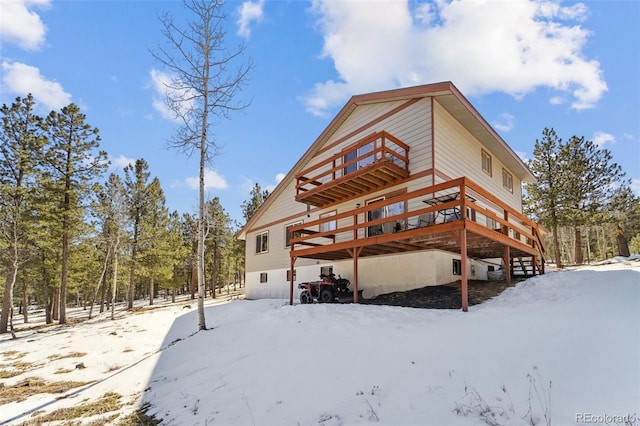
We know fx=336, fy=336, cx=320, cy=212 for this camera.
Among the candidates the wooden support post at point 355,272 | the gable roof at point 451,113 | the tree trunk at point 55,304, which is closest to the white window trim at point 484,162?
the gable roof at point 451,113

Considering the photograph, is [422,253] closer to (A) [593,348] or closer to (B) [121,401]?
(A) [593,348]

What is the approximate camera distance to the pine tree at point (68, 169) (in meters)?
21.6

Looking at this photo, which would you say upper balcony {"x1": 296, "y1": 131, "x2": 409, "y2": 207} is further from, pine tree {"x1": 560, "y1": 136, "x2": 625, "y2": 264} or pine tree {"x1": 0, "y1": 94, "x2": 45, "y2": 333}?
pine tree {"x1": 560, "y1": 136, "x2": 625, "y2": 264}

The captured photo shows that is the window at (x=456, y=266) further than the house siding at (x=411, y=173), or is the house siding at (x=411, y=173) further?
the window at (x=456, y=266)

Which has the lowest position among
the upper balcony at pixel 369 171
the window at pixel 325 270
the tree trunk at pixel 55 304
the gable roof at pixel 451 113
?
the tree trunk at pixel 55 304

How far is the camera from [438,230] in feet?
29.5

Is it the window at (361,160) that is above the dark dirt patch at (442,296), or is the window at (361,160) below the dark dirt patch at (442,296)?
above

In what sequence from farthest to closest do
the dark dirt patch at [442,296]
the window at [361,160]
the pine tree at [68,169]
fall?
the pine tree at [68,169]
the window at [361,160]
the dark dirt patch at [442,296]

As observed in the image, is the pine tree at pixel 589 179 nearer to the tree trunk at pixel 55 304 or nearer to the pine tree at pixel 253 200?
the pine tree at pixel 253 200

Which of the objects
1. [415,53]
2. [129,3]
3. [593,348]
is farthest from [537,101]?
[129,3]

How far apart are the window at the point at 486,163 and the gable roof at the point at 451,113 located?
15.2 inches

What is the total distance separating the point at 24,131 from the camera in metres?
21.3

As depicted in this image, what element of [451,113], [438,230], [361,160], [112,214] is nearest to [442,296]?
[438,230]

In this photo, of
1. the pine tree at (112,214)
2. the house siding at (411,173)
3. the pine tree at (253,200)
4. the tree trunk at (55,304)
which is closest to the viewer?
the house siding at (411,173)
